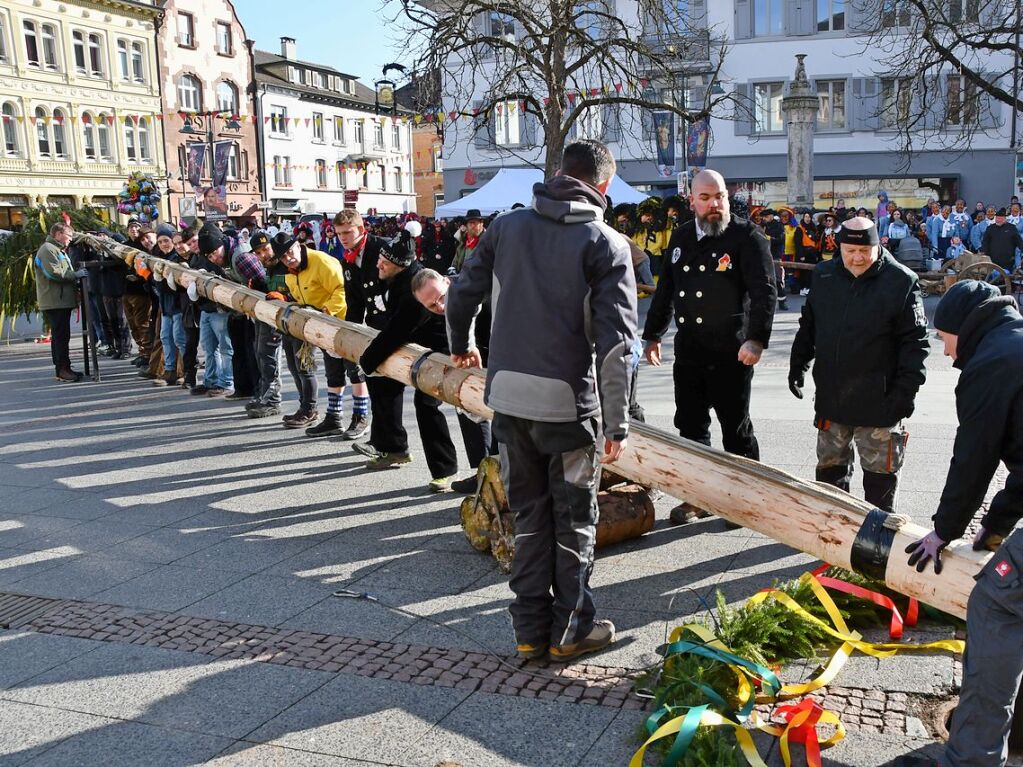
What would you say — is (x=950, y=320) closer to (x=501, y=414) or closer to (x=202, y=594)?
(x=501, y=414)

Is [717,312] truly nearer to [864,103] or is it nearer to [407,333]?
[407,333]

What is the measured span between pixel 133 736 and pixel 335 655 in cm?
91

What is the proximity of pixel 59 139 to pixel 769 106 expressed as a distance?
106 feet

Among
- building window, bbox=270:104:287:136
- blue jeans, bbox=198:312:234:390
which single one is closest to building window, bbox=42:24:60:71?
building window, bbox=270:104:287:136

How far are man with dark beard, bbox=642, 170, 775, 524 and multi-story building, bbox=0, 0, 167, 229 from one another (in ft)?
138

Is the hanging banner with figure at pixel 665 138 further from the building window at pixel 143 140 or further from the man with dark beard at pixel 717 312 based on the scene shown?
the building window at pixel 143 140

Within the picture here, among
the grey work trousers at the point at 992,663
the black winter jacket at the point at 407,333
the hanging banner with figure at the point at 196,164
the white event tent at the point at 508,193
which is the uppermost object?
the hanging banner with figure at the point at 196,164

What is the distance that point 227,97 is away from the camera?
177 feet

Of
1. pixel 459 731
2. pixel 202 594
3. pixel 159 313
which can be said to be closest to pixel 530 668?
pixel 459 731

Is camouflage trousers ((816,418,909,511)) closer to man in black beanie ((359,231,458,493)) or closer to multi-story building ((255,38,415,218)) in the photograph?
man in black beanie ((359,231,458,493))

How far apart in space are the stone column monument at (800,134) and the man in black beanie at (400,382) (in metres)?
16.4

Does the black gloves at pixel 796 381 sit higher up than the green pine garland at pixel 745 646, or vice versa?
the black gloves at pixel 796 381

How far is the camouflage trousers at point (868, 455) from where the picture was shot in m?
4.82

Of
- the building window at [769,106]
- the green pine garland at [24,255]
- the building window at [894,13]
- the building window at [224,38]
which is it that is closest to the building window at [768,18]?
the building window at [769,106]
